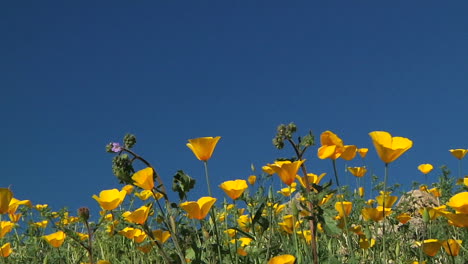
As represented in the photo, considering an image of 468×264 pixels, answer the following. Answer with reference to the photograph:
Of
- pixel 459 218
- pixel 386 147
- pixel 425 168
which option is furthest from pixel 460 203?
pixel 425 168

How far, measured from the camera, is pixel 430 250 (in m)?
3.19

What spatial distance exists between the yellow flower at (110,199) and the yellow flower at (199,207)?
0.62m

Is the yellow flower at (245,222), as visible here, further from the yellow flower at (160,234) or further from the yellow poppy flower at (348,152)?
the yellow poppy flower at (348,152)

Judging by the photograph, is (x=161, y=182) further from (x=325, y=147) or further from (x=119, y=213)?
(x=119, y=213)

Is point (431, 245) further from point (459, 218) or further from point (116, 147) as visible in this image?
point (116, 147)

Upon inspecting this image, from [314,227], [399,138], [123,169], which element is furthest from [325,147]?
[123,169]

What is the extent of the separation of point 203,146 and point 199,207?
271mm

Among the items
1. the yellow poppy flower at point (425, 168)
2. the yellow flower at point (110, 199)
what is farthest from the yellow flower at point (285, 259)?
the yellow poppy flower at point (425, 168)

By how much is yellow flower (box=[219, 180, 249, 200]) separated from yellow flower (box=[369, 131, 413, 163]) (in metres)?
0.67

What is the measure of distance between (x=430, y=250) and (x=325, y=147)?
1.16 m

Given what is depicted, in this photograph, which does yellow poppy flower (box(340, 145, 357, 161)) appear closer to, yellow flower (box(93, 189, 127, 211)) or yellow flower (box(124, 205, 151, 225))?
yellow flower (box(124, 205, 151, 225))

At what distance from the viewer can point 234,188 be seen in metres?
2.76

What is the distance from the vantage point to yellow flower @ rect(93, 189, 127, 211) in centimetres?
288

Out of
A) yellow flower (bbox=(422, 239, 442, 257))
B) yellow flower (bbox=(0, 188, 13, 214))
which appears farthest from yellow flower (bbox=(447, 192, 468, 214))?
yellow flower (bbox=(0, 188, 13, 214))
